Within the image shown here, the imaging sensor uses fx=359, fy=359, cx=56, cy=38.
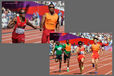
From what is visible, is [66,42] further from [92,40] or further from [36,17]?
[36,17]

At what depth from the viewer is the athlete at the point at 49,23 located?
1728cm

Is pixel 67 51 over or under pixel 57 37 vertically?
under

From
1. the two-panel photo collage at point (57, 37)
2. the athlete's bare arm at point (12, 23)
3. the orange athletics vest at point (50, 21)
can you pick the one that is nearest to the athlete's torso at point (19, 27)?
the two-panel photo collage at point (57, 37)

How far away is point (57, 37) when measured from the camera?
53.9ft

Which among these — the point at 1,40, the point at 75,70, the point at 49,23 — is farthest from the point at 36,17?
the point at 75,70

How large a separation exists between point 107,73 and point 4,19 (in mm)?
5580

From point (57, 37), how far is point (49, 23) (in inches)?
45.6

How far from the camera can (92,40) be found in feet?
54.3

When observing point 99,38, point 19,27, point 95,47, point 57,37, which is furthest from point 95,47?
point 19,27

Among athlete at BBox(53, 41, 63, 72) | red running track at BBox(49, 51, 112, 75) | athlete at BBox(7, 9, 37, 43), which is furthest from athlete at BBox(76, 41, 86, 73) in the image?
athlete at BBox(7, 9, 37, 43)

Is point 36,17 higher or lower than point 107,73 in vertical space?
higher

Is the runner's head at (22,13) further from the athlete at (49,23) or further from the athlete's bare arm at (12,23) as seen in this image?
the athlete at (49,23)

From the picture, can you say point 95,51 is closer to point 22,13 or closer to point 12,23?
point 22,13

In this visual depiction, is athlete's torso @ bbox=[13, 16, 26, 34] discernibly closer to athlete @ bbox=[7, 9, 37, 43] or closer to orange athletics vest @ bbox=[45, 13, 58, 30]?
athlete @ bbox=[7, 9, 37, 43]
